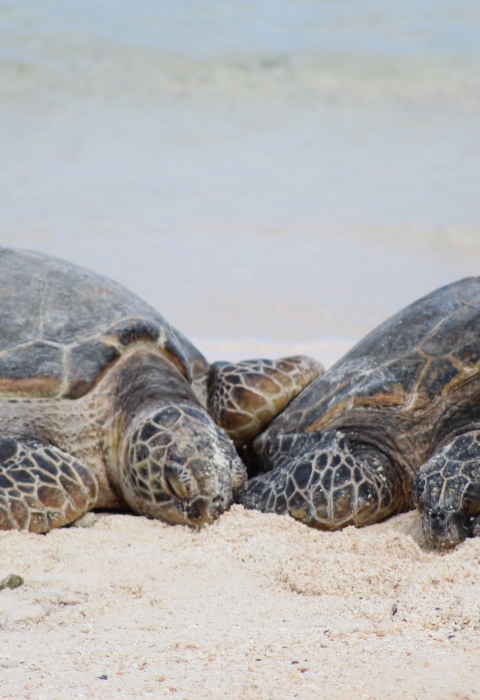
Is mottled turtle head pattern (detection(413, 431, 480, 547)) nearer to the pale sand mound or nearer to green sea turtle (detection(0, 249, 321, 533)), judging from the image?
the pale sand mound

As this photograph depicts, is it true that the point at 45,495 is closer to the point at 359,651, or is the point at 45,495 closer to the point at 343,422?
the point at 343,422

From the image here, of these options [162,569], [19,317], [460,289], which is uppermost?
[460,289]

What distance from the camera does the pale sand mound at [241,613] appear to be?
1702 millimetres

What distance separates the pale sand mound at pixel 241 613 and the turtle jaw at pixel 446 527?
0.05 metres

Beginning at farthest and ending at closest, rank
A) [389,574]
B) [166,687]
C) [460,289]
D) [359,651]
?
[460,289] → [389,574] → [359,651] → [166,687]

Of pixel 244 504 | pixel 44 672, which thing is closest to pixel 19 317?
pixel 244 504

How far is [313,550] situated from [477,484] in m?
0.63

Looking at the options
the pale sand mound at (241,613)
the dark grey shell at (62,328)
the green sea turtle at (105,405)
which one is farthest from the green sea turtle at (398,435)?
the dark grey shell at (62,328)

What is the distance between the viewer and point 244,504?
137 inches

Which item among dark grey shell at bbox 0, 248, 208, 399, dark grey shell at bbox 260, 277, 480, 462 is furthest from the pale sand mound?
dark grey shell at bbox 0, 248, 208, 399

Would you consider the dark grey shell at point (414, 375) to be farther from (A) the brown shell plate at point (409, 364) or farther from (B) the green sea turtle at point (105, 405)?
(B) the green sea turtle at point (105, 405)

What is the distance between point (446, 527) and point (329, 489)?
23.7 inches

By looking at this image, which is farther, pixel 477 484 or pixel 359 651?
pixel 477 484

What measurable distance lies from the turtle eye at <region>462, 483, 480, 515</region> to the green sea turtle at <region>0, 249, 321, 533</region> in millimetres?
1024
